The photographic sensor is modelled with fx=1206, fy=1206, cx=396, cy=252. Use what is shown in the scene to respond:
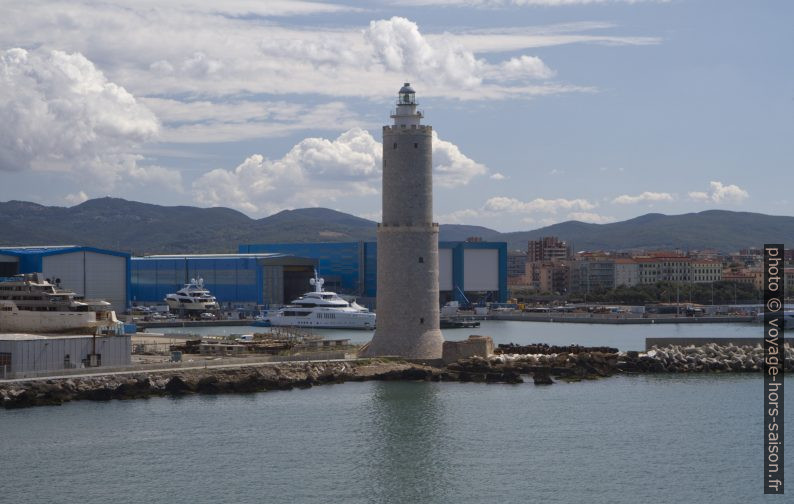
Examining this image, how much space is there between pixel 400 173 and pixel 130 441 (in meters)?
12.2

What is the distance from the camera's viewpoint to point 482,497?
19797mm

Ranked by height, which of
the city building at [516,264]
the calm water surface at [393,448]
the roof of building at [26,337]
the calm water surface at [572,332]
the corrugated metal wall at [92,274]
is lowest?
the calm water surface at [393,448]

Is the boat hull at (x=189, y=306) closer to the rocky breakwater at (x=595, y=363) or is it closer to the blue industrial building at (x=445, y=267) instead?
the blue industrial building at (x=445, y=267)

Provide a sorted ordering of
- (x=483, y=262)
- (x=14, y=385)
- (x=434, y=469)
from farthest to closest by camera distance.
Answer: (x=483, y=262), (x=14, y=385), (x=434, y=469)

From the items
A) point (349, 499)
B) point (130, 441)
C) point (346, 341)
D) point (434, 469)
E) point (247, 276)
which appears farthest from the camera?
point (247, 276)

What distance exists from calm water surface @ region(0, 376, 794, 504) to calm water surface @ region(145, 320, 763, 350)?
20.3 m

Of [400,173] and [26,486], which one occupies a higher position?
[400,173]

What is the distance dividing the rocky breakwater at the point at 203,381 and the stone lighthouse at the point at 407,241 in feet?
3.04

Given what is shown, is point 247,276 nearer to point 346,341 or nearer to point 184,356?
point 346,341

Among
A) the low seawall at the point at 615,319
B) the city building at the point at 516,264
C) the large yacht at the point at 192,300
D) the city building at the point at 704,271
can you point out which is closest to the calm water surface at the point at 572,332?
the low seawall at the point at 615,319

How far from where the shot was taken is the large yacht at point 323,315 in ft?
212

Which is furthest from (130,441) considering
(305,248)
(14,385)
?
(305,248)

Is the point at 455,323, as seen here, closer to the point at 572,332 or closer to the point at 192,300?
the point at 572,332

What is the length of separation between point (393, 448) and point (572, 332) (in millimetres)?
41786
